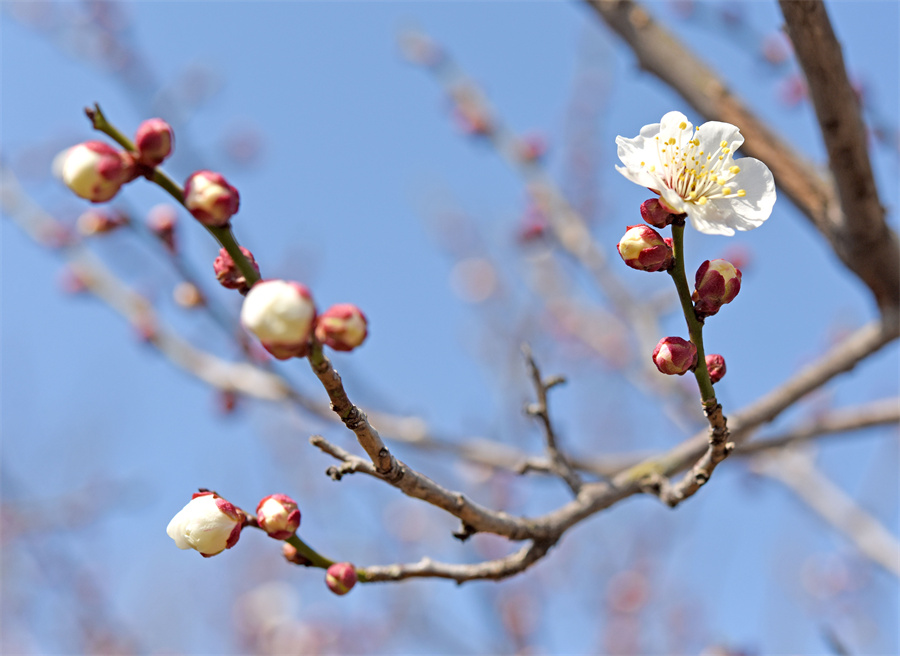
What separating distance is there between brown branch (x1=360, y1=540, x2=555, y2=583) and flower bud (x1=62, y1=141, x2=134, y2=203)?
0.81 metres

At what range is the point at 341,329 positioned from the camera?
88 cm

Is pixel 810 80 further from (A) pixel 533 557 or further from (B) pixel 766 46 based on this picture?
(B) pixel 766 46

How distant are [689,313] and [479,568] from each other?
67cm

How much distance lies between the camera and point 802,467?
3.48 meters

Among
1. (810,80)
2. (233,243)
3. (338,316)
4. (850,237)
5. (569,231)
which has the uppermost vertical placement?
(233,243)

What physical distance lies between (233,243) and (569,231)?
2.46 metres

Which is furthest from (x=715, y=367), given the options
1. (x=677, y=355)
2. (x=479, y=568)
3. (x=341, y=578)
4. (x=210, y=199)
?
(x=210, y=199)

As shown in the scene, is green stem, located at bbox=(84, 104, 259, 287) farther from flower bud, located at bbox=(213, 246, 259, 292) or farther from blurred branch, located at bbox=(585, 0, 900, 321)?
blurred branch, located at bbox=(585, 0, 900, 321)

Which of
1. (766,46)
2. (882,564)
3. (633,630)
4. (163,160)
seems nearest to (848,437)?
(882,564)

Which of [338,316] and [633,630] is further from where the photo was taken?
[633,630]

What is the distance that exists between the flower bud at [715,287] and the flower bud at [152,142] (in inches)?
33.1

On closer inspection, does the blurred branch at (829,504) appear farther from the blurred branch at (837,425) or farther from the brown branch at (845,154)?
the brown branch at (845,154)

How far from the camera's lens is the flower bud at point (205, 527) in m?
1.09

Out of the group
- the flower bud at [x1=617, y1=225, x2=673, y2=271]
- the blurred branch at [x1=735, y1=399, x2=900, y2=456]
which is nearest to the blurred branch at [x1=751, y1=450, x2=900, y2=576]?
the blurred branch at [x1=735, y1=399, x2=900, y2=456]
